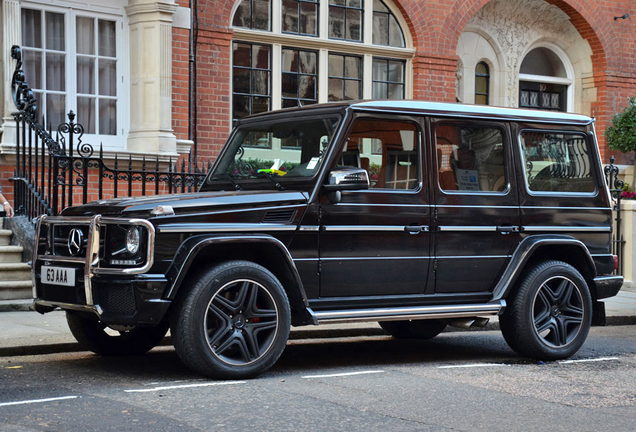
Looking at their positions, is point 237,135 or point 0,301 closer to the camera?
point 237,135

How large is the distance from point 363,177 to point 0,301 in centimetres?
493

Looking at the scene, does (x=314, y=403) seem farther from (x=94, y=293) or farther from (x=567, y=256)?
(x=567, y=256)

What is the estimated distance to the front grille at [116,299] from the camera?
20.2 ft

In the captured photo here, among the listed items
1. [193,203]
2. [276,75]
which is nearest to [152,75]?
[276,75]

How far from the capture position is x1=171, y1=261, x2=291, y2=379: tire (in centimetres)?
625

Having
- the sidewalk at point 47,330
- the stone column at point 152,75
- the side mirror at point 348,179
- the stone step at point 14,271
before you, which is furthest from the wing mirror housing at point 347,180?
the stone column at point 152,75

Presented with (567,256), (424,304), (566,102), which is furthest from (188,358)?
(566,102)

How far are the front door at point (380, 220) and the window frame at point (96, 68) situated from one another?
798 cm

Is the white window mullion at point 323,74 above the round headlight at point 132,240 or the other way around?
above

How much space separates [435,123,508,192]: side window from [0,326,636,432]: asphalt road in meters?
1.45

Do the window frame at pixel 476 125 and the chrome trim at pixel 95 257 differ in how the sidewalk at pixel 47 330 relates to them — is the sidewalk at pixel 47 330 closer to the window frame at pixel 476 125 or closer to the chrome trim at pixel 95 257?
the chrome trim at pixel 95 257

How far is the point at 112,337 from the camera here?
25.0 ft

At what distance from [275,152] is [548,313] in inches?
104

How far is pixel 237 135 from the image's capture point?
802cm
